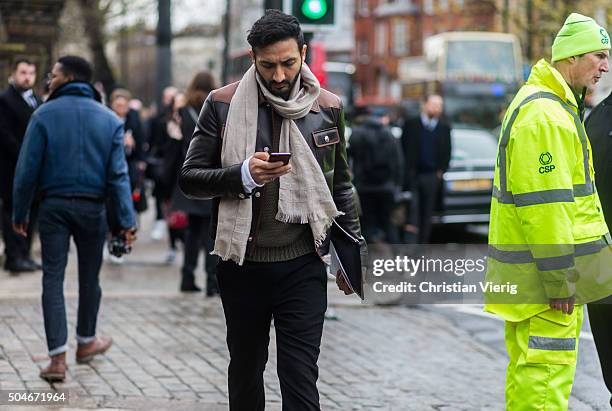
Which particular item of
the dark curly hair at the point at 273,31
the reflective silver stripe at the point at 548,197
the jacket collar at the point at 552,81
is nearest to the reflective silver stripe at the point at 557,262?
the reflective silver stripe at the point at 548,197

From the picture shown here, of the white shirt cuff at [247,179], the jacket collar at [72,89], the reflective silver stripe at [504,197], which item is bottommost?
the reflective silver stripe at [504,197]

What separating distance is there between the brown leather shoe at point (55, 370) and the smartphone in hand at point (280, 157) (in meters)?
2.97

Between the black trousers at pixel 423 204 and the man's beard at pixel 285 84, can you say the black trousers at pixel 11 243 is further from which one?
the man's beard at pixel 285 84

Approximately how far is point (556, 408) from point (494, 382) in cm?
266

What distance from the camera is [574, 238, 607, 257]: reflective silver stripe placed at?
4.71m

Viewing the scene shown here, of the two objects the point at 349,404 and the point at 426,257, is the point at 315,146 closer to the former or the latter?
the point at 426,257

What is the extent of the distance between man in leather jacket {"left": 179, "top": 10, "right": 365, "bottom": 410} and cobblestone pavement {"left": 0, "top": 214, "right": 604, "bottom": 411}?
1.73 m

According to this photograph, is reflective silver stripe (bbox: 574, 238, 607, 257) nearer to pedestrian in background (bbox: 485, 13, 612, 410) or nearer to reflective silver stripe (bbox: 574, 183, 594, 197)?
pedestrian in background (bbox: 485, 13, 612, 410)

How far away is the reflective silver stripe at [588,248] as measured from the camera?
4.71 m

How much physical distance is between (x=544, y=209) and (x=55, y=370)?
3295 millimetres

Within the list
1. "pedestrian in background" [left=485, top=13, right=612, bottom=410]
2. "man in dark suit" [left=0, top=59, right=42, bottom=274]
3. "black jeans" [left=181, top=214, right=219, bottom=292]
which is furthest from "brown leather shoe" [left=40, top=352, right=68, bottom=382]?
"man in dark suit" [left=0, top=59, right=42, bottom=274]

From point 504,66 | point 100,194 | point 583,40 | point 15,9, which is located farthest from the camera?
point 504,66

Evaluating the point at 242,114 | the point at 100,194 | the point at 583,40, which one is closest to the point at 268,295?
the point at 242,114

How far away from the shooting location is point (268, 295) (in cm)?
461
